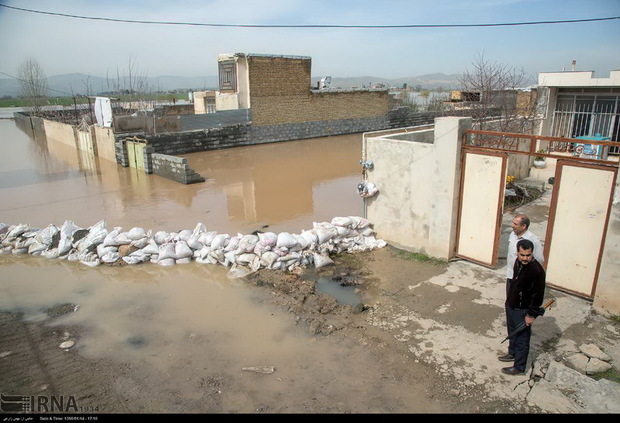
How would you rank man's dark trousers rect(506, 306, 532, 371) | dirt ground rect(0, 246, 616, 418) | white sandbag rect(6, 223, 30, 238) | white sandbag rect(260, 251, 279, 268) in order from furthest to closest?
white sandbag rect(6, 223, 30, 238) → white sandbag rect(260, 251, 279, 268) → man's dark trousers rect(506, 306, 532, 371) → dirt ground rect(0, 246, 616, 418)

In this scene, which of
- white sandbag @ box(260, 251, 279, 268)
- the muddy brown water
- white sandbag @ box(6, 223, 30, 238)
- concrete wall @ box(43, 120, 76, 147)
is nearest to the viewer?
the muddy brown water

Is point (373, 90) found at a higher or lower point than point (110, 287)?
higher

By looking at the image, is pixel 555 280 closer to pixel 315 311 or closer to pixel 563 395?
pixel 563 395

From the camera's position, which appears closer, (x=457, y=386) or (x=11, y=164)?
(x=457, y=386)

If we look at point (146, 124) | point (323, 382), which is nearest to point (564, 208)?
point (323, 382)

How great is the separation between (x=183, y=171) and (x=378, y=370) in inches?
435

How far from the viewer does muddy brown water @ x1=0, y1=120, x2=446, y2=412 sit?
420 cm

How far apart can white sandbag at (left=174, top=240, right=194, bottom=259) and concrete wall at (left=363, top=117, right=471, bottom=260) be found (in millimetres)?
3256

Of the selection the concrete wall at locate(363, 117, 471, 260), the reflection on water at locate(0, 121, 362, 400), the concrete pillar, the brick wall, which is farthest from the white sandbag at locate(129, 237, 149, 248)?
the brick wall

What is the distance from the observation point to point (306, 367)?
170 inches

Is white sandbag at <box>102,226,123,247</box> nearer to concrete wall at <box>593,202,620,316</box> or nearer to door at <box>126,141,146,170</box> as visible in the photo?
concrete wall at <box>593,202,620,316</box>
